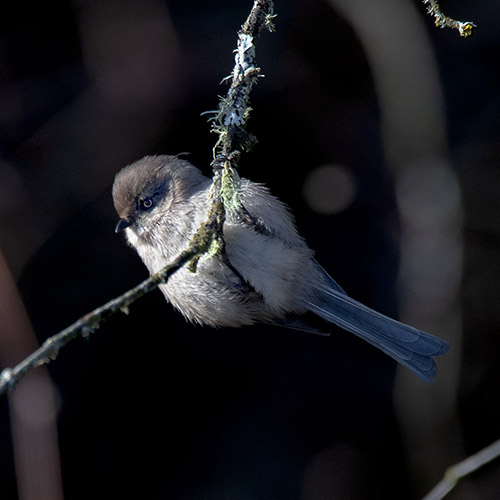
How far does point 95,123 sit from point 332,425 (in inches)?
90.5

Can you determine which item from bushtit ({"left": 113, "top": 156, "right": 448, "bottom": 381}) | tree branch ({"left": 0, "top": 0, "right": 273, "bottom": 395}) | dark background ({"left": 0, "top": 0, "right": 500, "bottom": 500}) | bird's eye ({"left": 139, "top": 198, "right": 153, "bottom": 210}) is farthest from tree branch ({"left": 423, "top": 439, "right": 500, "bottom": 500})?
dark background ({"left": 0, "top": 0, "right": 500, "bottom": 500})

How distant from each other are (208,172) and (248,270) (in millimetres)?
1381

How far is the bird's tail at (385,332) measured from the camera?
2.52m

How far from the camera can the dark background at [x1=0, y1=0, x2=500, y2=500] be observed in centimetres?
352

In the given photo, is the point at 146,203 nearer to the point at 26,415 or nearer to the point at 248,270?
the point at 248,270

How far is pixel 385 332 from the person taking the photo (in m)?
2.56

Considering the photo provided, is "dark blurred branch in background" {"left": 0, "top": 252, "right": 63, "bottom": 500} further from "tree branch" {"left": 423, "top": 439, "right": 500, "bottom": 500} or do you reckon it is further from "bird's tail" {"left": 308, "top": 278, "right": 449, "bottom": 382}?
"tree branch" {"left": 423, "top": 439, "right": 500, "bottom": 500}

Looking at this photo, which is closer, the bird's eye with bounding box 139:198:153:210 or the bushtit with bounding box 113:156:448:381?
the bushtit with bounding box 113:156:448:381

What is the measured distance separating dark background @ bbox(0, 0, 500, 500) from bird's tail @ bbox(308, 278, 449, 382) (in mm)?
908

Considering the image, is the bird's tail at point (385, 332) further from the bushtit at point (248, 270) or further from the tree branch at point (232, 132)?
the tree branch at point (232, 132)

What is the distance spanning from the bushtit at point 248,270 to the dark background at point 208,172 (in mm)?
901

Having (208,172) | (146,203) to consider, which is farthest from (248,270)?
(208,172)

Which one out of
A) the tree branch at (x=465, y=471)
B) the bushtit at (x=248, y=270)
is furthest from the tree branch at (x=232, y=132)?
the tree branch at (x=465, y=471)

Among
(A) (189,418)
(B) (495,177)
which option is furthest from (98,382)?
(B) (495,177)
